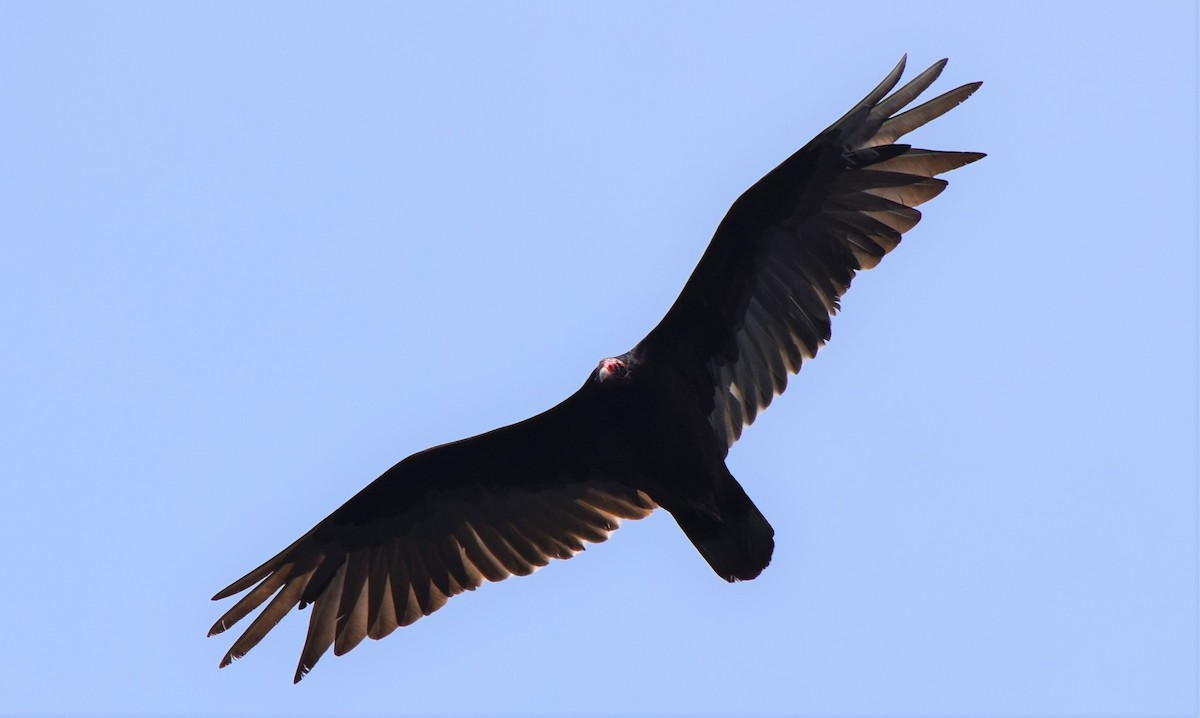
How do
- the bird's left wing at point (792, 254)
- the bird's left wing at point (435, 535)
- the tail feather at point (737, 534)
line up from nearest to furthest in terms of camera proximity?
the bird's left wing at point (792, 254), the tail feather at point (737, 534), the bird's left wing at point (435, 535)

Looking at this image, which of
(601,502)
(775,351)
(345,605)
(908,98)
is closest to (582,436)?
(601,502)

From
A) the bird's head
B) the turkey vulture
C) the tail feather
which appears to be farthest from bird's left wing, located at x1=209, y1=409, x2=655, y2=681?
the bird's head

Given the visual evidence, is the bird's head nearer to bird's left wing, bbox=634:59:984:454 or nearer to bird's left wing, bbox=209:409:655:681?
bird's left wing, bbox=634:59:984:454

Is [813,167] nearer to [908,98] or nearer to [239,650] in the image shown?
[908,98]

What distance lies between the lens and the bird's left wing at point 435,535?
8.94 meters

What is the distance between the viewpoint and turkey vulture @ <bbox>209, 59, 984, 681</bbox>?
812cm

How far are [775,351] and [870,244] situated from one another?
0.75 meters

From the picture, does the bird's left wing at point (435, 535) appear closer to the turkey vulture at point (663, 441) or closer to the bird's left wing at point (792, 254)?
the turkey vulture at point (663, 441)

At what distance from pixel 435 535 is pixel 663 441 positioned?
1656 millimetres

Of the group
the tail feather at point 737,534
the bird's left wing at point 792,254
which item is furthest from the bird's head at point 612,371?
the tail feather at point 737,534

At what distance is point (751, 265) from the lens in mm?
8312

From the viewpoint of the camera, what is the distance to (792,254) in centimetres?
829

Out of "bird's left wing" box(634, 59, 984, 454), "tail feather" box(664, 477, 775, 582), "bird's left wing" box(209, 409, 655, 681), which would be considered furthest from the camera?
"bird's left wing" box(209, 409, 655, 681)

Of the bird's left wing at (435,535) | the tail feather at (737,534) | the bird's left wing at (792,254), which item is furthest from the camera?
the bird's left wing at (435,535)
